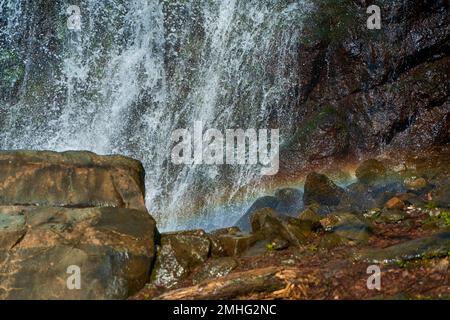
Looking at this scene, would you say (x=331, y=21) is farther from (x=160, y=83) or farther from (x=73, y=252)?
(x=73, y=252)

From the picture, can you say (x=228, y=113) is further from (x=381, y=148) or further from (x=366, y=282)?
(x=366, y=282)

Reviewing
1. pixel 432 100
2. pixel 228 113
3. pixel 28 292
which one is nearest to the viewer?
pixel 28 292

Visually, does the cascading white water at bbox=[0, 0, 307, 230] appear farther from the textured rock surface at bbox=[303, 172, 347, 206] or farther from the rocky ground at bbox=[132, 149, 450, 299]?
the rocky ground at bbox=[132, 149, 450, 299]

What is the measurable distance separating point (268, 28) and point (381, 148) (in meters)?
4.76

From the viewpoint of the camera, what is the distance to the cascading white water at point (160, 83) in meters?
13.6

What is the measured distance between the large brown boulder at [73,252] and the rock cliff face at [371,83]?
750 cm

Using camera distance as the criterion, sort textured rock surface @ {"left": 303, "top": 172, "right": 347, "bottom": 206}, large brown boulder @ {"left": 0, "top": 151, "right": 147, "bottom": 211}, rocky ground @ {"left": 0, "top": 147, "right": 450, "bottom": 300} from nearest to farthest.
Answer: rocky ground @ {"left": 0, "top": 147, "right": 450, "bottom": 300}, large brown boulder @ {"left": 0, "top": 151, "right": 147, "bottom": 211}, textured rock surface @ {"left": 303, "top": 172, "right": 347, "bottom": 206}

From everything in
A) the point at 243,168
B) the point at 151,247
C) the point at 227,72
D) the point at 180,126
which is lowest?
the point at 151,247

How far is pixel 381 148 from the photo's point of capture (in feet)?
43.6

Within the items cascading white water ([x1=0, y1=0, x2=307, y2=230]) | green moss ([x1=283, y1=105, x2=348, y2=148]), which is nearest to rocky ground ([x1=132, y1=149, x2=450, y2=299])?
green moss ([x1=283, y1=105, x2=348, y2=148])

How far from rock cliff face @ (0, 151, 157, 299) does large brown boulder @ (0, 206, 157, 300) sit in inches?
0.4

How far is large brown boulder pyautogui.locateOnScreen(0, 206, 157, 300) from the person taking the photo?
564 centimetres

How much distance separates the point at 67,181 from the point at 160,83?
8.75m
